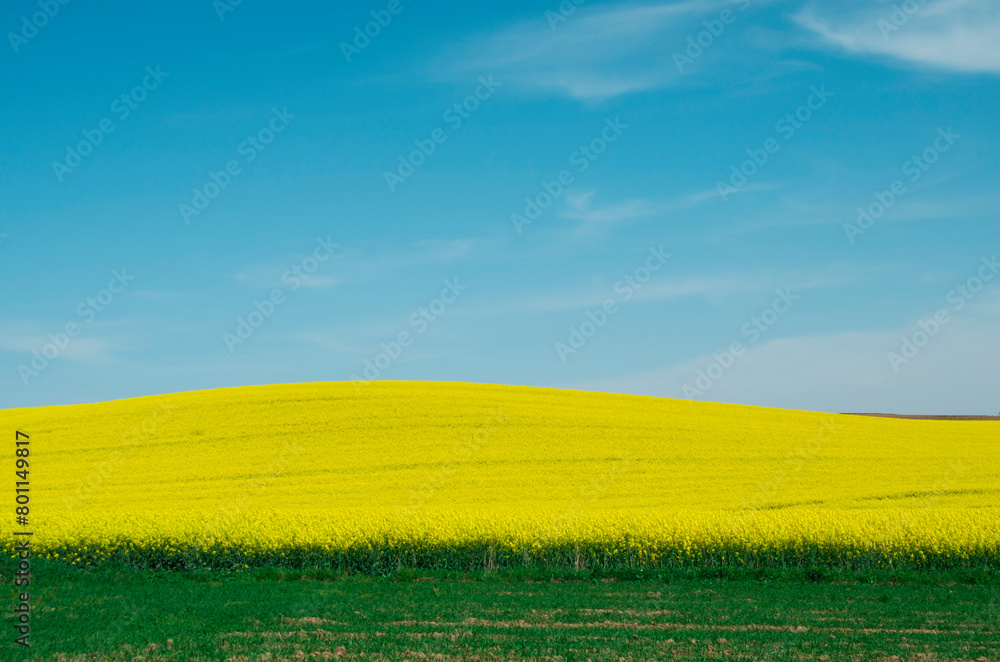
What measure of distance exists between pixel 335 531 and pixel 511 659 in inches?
353

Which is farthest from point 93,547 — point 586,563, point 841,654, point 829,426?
point 829,426

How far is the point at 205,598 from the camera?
13859mm

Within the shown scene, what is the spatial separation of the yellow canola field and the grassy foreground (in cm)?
99

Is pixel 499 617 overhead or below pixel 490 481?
below

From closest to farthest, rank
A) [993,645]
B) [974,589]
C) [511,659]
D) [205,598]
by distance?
[511,659]
[993,645]
[205,598]
[974,589]

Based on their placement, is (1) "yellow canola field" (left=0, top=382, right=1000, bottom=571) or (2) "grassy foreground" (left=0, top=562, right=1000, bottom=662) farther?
(1) "yellow canola field" (left=0, top=382, right=1000, bottom=571)

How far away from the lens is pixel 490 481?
78.2 ft

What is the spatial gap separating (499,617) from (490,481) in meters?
11.7

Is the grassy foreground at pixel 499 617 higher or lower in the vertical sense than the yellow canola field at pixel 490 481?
lower

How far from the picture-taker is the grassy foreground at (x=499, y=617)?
1000 centimetres

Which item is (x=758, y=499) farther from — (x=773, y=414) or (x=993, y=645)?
(x=773, y=414)

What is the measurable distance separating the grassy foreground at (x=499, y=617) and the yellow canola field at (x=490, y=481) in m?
0.99

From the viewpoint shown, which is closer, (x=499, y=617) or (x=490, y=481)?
(x=499, y=617)

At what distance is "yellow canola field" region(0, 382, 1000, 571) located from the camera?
687 inches
